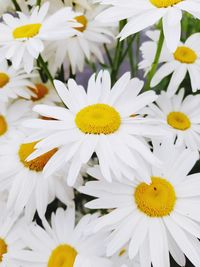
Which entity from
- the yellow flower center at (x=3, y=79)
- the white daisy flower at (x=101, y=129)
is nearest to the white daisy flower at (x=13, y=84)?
the yellow flower center at (x=3, y=79)

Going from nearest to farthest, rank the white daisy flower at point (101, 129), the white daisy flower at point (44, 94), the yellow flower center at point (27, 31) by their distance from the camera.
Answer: the white daisy flower at point (101, 129)
the yellow flower center at point (27, 31)
the white daisy flower at point (44, 94)

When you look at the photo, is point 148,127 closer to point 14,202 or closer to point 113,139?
point 113,139

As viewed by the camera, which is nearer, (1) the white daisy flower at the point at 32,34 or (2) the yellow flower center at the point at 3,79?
(1) the white daisy flower at the point at 32,34

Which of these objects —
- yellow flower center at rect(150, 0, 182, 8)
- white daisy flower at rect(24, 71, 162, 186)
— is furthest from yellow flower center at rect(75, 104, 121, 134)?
yellow flower center at rect(150, 0, 182, 8)

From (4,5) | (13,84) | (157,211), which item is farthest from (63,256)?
(4,5)

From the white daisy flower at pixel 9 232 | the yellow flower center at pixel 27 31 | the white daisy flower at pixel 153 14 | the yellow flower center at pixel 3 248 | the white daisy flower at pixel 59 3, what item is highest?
the white daisy flower at pixel 153 14

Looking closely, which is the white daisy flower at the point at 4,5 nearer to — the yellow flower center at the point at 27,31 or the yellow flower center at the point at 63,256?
the yellow flower center at the point at 27,31

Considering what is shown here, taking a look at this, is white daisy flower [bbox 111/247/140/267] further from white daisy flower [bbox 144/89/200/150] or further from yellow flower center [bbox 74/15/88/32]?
yellow flower center [bbox 74/15/88/32]

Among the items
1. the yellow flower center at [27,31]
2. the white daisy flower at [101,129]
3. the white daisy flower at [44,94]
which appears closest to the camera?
the white daisy flower at [101,129]

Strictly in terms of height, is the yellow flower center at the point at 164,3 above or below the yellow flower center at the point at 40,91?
above

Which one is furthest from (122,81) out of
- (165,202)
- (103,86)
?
(165,202)
